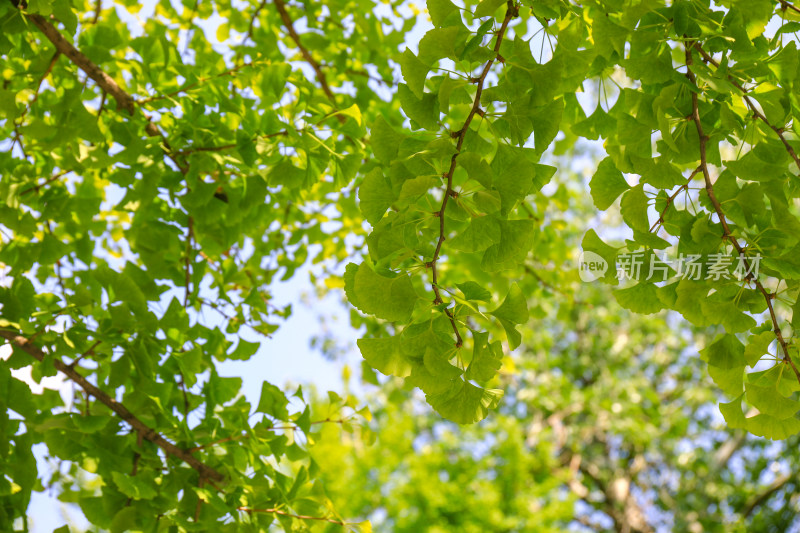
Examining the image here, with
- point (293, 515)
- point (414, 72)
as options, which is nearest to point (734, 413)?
point (414, 72)

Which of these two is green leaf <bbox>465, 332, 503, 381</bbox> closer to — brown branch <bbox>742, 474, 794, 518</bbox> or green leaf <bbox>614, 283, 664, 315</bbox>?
green leaf <bbox>614, 283, 664, 315</bbox>

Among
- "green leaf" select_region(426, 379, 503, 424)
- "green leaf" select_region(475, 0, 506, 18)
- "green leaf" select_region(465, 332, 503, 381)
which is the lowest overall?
"green leaf" select_region(426, 379, 503, 424)

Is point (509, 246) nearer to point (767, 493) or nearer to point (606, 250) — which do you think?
point (606, 250)

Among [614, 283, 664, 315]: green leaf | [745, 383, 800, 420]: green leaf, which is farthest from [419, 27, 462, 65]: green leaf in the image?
[745, 383, 800, 420]: green leaf

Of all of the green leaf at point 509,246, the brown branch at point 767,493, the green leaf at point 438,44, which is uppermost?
the brown branch at point 767,493

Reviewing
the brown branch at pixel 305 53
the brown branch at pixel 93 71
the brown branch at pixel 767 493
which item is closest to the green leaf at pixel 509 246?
the brown branch at pixel 93 71

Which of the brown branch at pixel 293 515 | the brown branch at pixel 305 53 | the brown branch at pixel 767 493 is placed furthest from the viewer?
the brown branch at pixel 767 493

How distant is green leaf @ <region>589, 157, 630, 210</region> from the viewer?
751 mm

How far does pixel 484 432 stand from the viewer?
256 inches

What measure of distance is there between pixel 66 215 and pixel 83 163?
0.70ft

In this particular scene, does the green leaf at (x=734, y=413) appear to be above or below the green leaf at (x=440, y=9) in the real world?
below

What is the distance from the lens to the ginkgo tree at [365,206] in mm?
610

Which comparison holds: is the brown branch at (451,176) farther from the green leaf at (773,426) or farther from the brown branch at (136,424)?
the brown branch at (136,424)

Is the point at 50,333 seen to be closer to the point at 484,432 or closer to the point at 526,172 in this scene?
the point at 526,172
